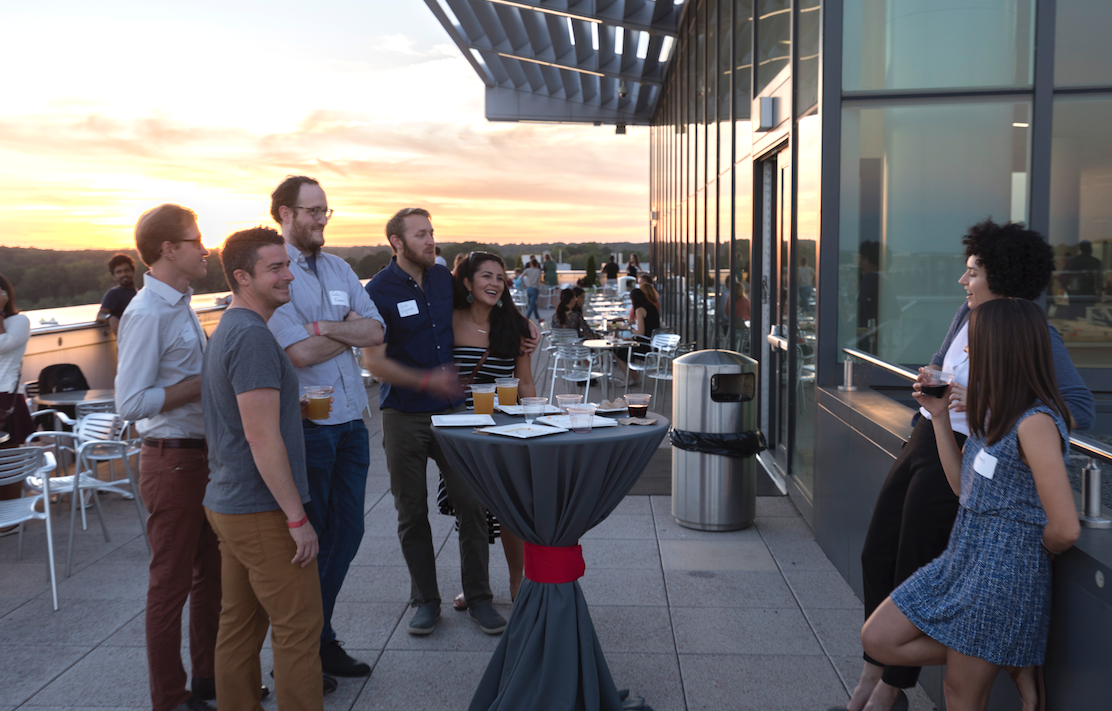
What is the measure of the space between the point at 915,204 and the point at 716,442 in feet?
5.92

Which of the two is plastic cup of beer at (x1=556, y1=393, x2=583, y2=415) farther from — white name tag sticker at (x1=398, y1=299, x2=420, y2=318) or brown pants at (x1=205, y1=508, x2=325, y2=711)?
brown pants at (x1=205, y1=508, x2=325, y2=711)

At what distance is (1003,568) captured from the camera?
73.5 inches

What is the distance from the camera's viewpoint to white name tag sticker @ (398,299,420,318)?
10.6 feet

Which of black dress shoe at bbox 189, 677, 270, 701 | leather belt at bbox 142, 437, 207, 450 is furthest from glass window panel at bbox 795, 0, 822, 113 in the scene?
black dress shoe at bbox 189, 677, 270, 701

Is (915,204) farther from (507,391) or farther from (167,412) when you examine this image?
(167,412)

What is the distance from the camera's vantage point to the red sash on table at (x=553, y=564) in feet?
8.17

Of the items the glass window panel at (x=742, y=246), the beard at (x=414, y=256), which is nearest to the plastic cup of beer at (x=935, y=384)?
the beard at (x=414, y=256)

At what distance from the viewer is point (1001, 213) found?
4387 mm

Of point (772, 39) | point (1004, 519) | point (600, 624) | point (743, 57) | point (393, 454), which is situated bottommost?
point (600, 624)

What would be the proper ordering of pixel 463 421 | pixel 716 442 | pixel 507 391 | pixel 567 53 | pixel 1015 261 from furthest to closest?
pixel 567 53 → pixel 716 442 → pixel 507 391 → pixel 463 421 → pixel 1015 261

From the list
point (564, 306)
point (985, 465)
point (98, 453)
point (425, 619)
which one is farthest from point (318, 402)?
point (564, 306)

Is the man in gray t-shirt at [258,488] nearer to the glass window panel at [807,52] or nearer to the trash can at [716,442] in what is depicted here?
the trash can at [716,442]

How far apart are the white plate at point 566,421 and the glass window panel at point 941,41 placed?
2.99 metres

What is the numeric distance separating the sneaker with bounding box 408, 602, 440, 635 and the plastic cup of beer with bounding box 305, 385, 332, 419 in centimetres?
115
